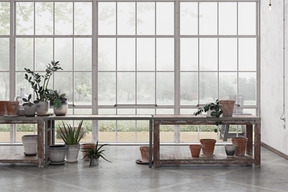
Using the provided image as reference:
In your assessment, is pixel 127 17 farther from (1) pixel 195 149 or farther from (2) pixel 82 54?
(1) pixel 195 149

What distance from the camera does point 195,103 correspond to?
296 inches

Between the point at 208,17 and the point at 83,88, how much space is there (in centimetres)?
303

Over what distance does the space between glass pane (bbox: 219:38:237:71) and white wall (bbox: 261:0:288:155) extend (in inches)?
22.1

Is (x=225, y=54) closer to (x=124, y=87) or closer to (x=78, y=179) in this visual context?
(x=124, y=87)

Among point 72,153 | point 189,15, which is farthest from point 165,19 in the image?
point 72,153

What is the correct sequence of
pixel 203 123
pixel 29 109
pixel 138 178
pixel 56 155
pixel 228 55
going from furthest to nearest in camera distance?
pixel 228 55 → pixel 56 155 → pixel 29 109 → pixel 203 123 → pixel 138 178

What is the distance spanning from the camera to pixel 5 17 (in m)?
7.54

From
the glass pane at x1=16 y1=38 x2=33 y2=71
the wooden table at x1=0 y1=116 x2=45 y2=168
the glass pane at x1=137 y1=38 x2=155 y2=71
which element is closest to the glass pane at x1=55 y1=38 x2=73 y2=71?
the glass pane at x1=16 y1=38 x2=33 y2=71

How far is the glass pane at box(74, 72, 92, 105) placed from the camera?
754cm

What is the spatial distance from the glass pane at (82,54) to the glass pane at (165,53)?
4.73 feet

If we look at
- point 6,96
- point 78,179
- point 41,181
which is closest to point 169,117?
point 78,179

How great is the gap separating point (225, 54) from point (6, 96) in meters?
4.70

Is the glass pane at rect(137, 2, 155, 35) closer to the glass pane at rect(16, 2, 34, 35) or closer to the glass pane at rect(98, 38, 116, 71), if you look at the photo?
the glass pane at rect(98, 38, 116, 71)

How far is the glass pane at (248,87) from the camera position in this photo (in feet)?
24.8
